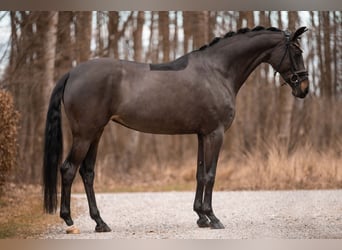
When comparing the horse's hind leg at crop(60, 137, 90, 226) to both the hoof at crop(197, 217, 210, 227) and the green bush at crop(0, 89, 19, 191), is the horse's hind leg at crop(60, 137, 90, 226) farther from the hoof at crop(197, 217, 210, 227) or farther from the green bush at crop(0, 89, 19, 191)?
the green bush at crop(0, 89, 19, 191)

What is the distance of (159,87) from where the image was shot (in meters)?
5.28

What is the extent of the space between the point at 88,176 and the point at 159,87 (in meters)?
1.01

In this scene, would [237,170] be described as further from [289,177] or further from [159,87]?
[159,87]

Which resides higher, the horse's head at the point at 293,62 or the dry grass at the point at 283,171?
the horse's head at the point at 293,62

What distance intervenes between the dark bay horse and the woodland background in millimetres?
1906

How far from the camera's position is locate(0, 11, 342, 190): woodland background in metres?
7.96

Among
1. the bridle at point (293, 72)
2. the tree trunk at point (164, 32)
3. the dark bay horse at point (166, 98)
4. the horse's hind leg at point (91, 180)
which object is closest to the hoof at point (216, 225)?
the dark bay horse at point (166, 98)

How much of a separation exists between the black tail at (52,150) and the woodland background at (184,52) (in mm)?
2121

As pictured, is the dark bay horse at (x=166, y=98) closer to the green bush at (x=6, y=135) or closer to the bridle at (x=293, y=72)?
the bridle at (x=293, y=72)

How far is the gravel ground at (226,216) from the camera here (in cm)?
533

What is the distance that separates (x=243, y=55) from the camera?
5.49 m

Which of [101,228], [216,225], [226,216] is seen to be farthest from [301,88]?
[101,228]

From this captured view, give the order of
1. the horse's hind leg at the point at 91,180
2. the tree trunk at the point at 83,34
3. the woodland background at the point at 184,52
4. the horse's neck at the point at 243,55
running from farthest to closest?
the tree trunk at the point at 83,34 → the woodland background at the point at 184,52 → the horse's neck at the point at 243,55 → the horse's hind leg at the point at 91,180

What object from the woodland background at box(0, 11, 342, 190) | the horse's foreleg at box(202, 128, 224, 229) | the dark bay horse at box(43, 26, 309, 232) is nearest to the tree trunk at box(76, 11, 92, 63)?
the woodland background at box(0, 11, 342, 190)
